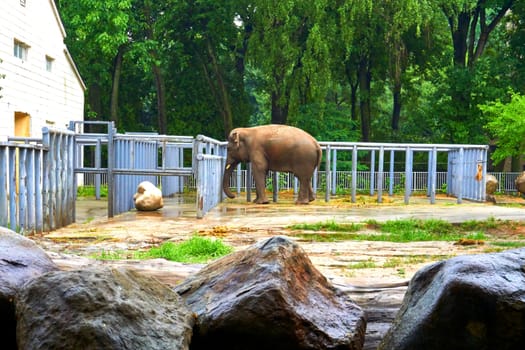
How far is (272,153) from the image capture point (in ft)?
74.3

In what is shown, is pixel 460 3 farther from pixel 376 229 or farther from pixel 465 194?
pixel 376 229

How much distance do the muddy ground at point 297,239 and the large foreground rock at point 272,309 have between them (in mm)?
478

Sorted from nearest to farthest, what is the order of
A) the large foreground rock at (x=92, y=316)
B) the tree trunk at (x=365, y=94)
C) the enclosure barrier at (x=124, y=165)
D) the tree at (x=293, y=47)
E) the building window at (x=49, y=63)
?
the large foreground rock at (x=92, y=316) < the enclosure barrier at (x=124, y=165) < the building window at (x=49, y=63) < the tree at (x=293, y=47) < the tree trunk at (x=365, y=94)

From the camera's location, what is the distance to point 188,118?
4112 centimetres

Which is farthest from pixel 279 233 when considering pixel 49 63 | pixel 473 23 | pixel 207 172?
pixel 473 23

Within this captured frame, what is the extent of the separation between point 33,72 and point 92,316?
70.6ft

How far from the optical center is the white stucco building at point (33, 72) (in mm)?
22781

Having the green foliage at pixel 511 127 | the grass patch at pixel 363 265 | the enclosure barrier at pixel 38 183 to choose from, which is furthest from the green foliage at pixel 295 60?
the grass patch at pixel 363 265

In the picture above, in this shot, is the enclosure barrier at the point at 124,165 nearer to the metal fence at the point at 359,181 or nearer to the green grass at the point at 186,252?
the green grass at the point at 186,252

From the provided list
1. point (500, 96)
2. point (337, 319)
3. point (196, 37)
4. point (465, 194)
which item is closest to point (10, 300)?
point (337, 319)

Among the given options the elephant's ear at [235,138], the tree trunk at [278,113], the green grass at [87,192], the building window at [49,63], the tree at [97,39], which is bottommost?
the green grass at [87,192]

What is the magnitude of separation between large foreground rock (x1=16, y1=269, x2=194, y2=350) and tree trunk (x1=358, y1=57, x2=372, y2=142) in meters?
31.9

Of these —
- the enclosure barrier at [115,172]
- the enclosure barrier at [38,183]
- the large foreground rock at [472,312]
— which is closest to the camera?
the large foreground rock at [472,312]

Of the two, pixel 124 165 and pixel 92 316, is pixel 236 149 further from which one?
pixel 92 316
